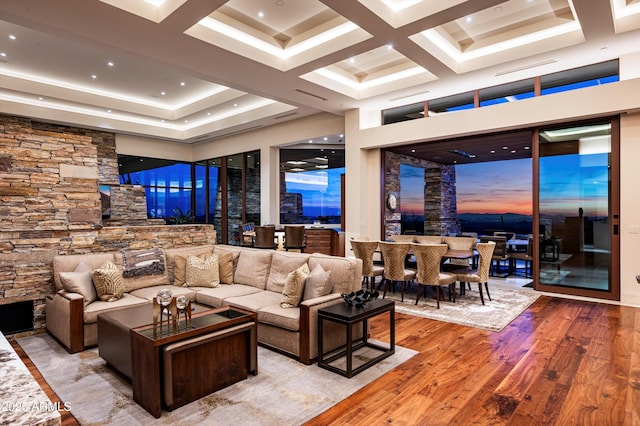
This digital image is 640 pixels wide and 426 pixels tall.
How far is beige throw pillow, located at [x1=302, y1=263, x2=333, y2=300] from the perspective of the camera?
143 inches

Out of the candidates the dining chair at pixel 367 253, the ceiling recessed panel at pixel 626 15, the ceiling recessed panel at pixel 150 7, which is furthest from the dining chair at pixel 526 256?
the ceiling recessed panel at pixel 150 7

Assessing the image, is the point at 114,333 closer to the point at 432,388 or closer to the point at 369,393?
the point at 369,393

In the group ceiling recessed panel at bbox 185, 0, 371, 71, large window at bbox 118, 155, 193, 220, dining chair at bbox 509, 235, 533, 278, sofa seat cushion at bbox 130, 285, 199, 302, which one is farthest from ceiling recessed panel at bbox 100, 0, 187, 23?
large window at bbox 118, 155, 193, 220

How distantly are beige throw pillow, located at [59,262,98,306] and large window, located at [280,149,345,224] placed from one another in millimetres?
6951

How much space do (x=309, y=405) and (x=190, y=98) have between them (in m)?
8.19

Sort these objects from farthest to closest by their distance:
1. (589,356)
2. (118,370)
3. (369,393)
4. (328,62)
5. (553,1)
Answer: (328,62), (553,1), (589,356), (118,370), (369,393)

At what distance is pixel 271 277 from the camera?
4.50 m

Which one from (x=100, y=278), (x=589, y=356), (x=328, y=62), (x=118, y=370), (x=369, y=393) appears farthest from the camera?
(x=328, y=62)

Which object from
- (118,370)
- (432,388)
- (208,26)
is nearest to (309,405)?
(432,388)

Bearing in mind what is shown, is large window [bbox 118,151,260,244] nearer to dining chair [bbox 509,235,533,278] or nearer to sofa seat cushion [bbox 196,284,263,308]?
sofa seat cushion [bbox 196,284,263,308]

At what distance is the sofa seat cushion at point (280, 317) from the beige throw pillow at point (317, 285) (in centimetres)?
20

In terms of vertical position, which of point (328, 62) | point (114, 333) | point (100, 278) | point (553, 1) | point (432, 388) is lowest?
point (432, 388)

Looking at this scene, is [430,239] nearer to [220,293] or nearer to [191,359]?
[220,293]

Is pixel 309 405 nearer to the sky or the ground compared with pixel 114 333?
nearer to the ground
